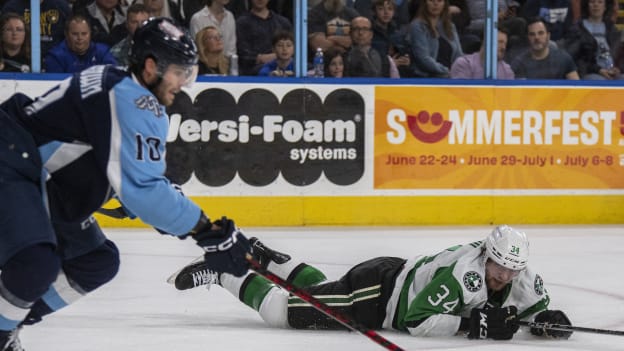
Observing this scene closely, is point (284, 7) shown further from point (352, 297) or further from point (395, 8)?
point (352, 297)

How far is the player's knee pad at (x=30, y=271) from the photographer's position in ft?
9.93

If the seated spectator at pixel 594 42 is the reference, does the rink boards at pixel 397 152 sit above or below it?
below

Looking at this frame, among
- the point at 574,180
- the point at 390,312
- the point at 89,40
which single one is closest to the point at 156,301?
the point at 390,312

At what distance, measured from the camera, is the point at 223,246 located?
3.17m

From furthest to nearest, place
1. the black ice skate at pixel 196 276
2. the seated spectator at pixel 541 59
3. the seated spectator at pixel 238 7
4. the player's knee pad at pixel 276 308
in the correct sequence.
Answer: the seated spectator at pixel 541 59, the seated spectator at pixel 238 7, the black ice skate at pixel 196 276, the player's knee pad at pixel 276 308

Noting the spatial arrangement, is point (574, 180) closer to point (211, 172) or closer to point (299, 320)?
point (211, 172)

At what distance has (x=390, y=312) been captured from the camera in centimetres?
416

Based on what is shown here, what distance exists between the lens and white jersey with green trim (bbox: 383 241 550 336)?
3.95 metres

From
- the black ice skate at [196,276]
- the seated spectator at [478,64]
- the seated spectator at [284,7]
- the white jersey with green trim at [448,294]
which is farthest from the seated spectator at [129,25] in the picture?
the white jersey with green trim at [448,294]

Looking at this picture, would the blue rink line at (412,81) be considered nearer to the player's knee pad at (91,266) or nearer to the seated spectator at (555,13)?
the seated spectator at (555,13)

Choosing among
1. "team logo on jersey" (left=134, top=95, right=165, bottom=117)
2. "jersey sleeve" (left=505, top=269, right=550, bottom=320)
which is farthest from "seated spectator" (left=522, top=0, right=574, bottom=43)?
"team logo on jersey" (left=134, top=95, right=165, bottom=117)

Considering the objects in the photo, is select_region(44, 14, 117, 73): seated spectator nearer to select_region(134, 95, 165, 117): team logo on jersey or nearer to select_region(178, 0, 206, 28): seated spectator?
select_region(178, 0, 206, 28): seated spectator

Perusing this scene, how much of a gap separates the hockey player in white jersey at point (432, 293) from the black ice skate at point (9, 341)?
1201 mm

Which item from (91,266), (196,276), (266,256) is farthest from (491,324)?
(91,266)
